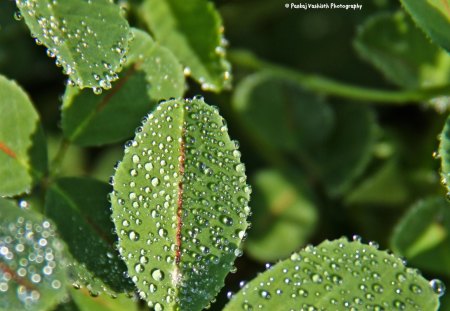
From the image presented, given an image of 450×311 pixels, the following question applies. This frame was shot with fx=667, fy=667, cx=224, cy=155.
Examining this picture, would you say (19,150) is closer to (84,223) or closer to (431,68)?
(84,223)

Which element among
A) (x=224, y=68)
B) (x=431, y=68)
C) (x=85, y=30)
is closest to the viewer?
(x=85, y=30)

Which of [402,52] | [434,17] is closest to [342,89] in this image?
[402,52]

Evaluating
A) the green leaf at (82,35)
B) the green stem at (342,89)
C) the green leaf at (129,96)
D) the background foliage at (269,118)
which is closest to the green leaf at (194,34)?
the background foliage at (269,118)

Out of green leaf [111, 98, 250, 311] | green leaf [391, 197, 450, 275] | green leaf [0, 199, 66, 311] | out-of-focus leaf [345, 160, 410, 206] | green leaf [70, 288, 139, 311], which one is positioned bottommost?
green leaf [0, 199, 66, 311]

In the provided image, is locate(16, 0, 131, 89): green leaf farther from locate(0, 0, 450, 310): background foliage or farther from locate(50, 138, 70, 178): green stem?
locate(50, 138, 70, 178): green stem

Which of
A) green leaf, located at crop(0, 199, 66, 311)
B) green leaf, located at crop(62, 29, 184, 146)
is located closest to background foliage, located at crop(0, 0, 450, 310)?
green leaf, located at crop(62, 29, 184, 146)

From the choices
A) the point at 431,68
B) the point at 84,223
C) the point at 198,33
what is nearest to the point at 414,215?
the point at 431,68
